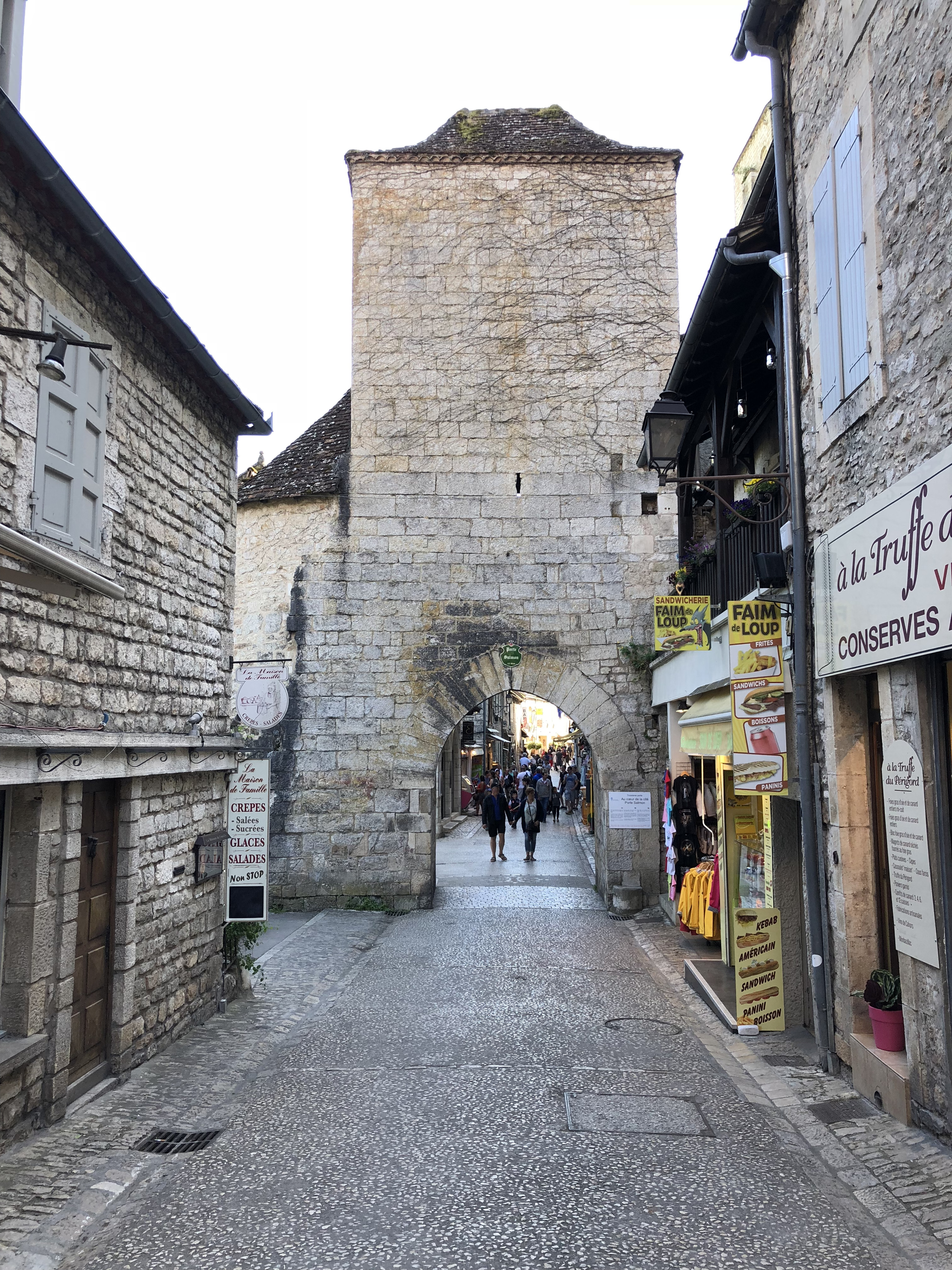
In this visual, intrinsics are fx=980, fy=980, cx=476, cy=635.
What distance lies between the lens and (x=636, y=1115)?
5.08 metres

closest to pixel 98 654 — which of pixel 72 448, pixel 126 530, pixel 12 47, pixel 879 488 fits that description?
pixel 126 530

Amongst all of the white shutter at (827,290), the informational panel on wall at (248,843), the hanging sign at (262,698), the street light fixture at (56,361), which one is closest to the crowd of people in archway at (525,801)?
the hanging sign at (262,698)

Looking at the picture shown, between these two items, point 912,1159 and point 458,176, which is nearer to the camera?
point 912,1159

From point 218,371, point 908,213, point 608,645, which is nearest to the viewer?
point 908,213

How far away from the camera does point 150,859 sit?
20.4ft

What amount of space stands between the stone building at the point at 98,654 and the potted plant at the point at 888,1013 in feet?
13.7

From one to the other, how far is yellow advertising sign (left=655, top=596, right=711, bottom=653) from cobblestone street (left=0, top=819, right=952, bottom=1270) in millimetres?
2986

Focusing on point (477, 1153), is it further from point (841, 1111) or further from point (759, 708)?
point (759, 708)

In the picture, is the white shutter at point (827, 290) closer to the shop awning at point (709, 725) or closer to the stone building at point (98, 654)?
the shop awning at point (709, 725)

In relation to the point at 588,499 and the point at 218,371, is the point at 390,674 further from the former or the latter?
→ the point at 218,371

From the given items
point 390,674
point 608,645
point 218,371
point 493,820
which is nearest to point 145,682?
point 218,371

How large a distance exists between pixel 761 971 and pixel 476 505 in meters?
7.79

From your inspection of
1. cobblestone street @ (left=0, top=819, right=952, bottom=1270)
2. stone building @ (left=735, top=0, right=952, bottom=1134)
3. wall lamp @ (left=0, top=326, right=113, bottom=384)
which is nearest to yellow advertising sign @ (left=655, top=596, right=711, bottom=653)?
stone building @ (left=735, top=0, right=952, bottom=1134)

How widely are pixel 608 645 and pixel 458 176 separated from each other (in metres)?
6.84
